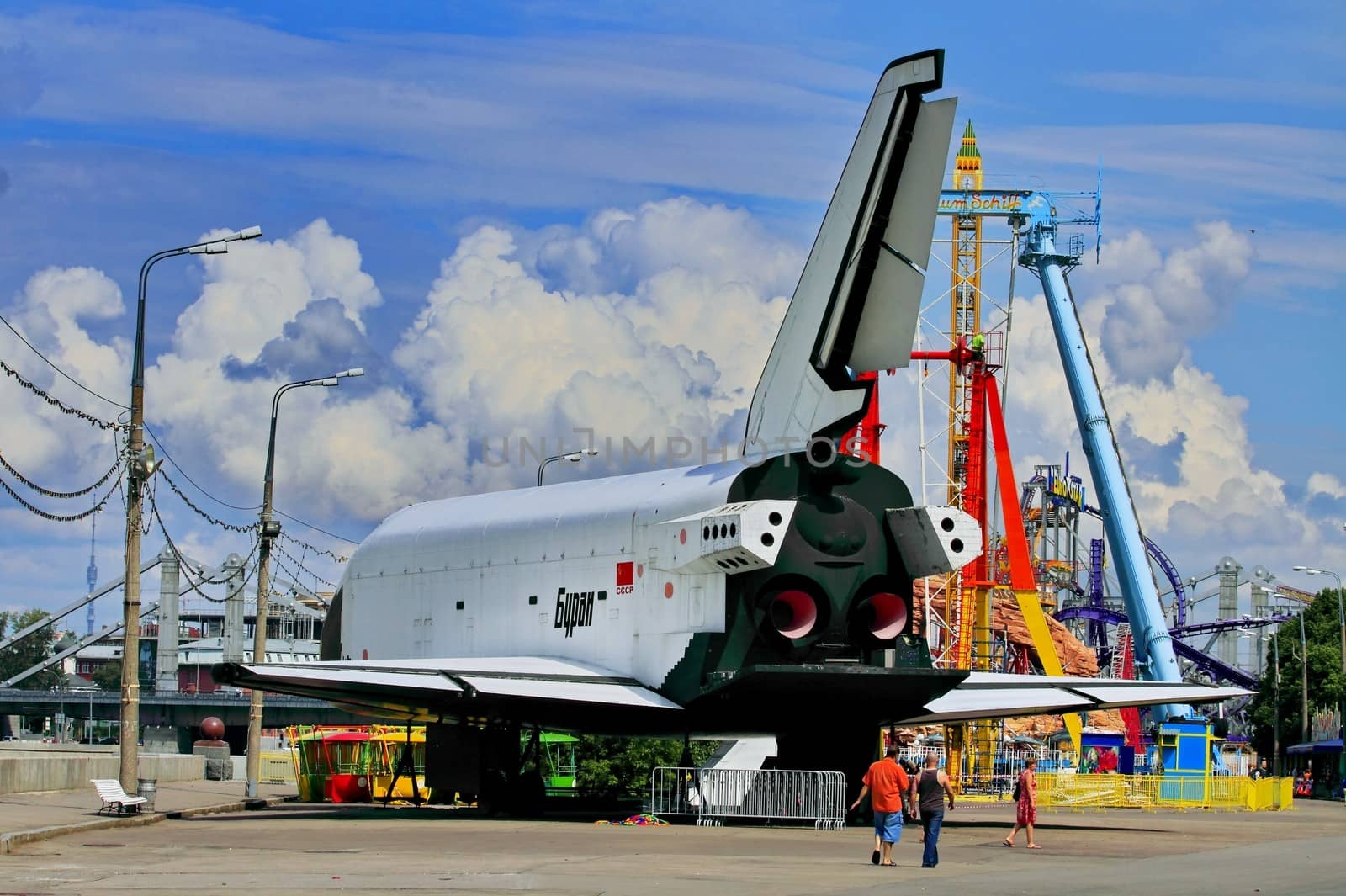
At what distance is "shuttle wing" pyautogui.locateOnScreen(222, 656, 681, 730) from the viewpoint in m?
25.0

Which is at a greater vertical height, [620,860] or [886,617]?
[886,617]

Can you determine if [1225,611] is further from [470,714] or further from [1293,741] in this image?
[470,714]

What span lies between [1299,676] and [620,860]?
3348 inches

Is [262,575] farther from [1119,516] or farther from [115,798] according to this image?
[1119,516]

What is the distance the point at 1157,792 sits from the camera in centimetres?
4300

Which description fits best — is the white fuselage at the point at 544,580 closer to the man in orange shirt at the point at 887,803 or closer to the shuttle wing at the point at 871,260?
the shuttle wing at the point at 871,260

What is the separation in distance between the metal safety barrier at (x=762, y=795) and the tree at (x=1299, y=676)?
195 feet

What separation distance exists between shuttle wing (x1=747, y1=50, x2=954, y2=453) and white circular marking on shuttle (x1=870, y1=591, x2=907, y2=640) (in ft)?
8.92

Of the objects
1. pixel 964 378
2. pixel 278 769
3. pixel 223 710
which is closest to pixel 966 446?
pixel 964 378

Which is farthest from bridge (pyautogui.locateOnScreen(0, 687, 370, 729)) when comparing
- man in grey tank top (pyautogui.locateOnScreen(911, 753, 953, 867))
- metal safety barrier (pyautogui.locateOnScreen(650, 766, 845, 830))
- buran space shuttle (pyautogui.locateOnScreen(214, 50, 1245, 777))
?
man in grey tank top (pyautogui.locateOnScreen(911, 753, 953, 867))

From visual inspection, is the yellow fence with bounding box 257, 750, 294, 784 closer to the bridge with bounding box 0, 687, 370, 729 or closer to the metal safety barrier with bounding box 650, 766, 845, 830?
the metal safety barrier with bounding box 650, 766, 845, 830

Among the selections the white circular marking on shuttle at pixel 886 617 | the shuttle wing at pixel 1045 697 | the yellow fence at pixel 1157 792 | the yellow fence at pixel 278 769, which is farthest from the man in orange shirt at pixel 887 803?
the yellow fence at pixel 278 769

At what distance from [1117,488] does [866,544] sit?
1740 inches

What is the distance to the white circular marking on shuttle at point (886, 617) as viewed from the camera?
2658cm
